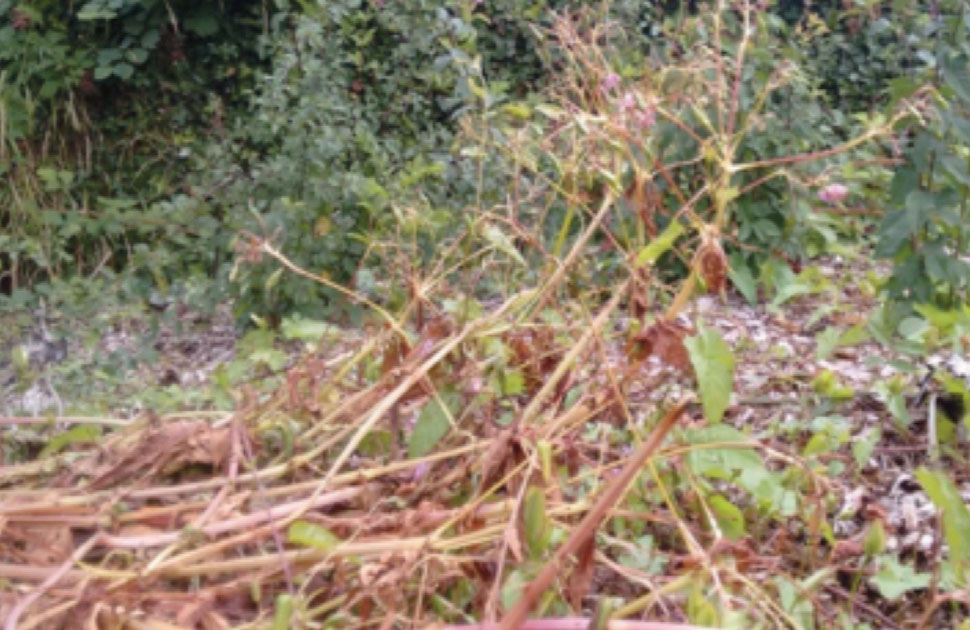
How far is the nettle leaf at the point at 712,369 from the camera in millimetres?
1771

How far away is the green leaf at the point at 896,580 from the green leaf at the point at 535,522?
2.70ft

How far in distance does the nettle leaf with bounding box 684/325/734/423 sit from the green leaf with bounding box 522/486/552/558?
0.30m

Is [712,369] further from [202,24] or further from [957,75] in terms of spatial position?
[202,24]

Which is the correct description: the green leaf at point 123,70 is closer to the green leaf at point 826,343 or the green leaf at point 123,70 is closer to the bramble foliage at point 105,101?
the bramble foliage at point 105,101

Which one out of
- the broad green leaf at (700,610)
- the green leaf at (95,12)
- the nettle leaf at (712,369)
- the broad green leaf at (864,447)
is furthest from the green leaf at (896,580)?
the green leaf at (95,12)

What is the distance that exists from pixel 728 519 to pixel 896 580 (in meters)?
0.32

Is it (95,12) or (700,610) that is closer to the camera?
(700,610)

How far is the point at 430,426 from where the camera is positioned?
2.11m

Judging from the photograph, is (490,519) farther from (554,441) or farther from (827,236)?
(827,236)

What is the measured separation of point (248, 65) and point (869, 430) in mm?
4102

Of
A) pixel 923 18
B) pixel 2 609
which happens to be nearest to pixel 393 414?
pixel 2 609

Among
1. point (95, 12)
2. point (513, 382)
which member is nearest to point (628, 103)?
point (513, 382)

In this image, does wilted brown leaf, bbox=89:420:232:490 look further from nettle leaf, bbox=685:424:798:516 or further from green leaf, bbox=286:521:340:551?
nettle leaf, bbox=685:424:798:516

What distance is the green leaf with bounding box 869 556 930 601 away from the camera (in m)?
2.18
